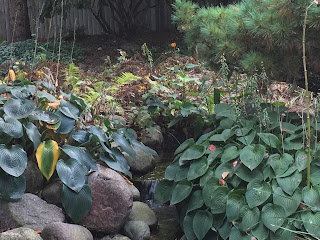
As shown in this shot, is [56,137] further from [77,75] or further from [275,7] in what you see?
[77,75]

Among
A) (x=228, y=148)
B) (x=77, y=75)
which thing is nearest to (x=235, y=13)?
(x=228, y=148)

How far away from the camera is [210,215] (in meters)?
3.39

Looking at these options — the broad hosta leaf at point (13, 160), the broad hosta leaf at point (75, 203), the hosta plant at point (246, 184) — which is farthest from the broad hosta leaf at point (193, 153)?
the broad hosta leaf at point (13, 160)

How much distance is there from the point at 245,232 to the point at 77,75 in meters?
4.01

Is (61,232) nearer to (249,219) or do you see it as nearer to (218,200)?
(218,200)

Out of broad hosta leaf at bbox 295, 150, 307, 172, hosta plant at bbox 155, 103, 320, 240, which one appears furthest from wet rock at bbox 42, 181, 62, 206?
broad hosta leaf at bbox 295, 150, 307, 172

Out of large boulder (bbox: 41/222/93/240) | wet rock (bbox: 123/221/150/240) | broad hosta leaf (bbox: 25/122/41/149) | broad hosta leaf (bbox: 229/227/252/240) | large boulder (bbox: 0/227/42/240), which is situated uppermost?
broad hosta leaf (bbox: 25/122/41/149)

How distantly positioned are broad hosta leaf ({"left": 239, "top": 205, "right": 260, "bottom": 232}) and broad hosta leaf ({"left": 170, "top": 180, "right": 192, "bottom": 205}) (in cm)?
51

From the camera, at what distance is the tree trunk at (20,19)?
457 inches

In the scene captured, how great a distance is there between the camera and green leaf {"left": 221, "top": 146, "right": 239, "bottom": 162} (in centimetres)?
351

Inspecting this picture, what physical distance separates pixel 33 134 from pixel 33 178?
0.35 m

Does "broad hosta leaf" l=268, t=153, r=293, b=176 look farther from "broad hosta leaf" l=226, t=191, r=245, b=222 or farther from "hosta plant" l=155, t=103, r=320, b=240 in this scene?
"broad hosta leaf" l=226, t=191, r=245, b=222

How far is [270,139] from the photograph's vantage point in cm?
355

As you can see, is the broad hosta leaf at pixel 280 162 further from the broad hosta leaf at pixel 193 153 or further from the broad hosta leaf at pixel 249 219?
the broad hosta leaf at pixel 193 153
